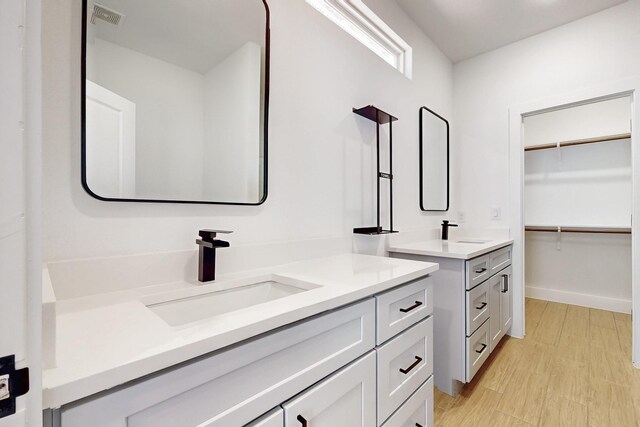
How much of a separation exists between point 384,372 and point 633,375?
2.08 m

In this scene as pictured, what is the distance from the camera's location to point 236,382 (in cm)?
62

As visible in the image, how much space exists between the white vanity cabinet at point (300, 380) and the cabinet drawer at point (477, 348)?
2.12 feet

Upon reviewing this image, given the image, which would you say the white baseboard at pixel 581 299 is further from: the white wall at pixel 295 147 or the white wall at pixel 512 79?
the white wall at pixel 295 147

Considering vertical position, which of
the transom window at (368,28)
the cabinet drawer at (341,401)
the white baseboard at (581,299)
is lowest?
the white baseboard at (581,299)

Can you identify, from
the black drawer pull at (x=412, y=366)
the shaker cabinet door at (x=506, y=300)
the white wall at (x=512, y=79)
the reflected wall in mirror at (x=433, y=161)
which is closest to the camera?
the black drawer pull at (x=412, y=366)

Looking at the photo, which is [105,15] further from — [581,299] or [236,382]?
[581,299]

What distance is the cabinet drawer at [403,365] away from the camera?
1010 millimetres

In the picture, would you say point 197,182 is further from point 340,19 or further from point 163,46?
point 340,19

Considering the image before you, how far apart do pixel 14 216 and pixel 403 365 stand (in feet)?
3.95

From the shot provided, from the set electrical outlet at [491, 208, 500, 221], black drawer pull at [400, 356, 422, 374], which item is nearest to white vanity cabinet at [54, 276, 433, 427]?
black drawer pull at [400, 356, 422, 374]

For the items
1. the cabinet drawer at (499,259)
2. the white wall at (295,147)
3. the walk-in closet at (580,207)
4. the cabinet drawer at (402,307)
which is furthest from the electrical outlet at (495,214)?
the cabinet drawer at (402,307)

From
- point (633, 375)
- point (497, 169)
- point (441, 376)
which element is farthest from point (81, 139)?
point (633, 375)

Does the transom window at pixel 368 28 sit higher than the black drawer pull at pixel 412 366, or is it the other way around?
the transom window at pixel 368 28

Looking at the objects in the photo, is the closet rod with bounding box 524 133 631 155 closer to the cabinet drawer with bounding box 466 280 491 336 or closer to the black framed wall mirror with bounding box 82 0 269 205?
the cabinet drawer with bounding box 466 280 491 336
